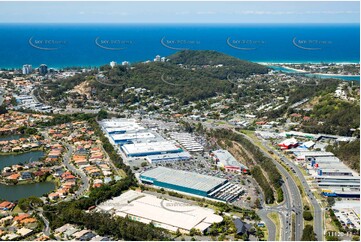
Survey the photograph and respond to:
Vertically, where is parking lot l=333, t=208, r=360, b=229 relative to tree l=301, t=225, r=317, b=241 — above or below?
below

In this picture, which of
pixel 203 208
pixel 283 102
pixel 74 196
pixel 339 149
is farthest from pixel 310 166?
pixel 283 102

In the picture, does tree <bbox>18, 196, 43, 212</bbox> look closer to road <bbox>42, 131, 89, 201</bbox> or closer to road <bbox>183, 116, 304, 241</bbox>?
road <bbox>42, 131, 89, 201</bbox>

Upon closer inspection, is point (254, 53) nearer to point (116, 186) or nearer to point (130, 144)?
point (130, 144)

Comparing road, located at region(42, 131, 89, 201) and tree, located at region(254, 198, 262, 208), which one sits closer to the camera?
tree, located at region(254, 198, 262, 208)

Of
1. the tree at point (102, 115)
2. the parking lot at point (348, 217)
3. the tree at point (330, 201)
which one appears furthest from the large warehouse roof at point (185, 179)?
the tree at point (102, 115)

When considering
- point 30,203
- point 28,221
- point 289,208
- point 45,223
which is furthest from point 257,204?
point 30,203

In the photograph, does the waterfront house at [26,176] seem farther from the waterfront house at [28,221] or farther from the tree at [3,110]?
the tree at [3,110]

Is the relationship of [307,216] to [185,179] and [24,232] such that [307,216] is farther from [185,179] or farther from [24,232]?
[24,232]

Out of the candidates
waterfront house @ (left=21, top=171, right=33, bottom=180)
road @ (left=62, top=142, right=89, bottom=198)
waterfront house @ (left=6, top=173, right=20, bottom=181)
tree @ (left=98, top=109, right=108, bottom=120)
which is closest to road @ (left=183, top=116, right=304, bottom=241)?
road @ (left=62, top=142, right=89, bottom=198)
